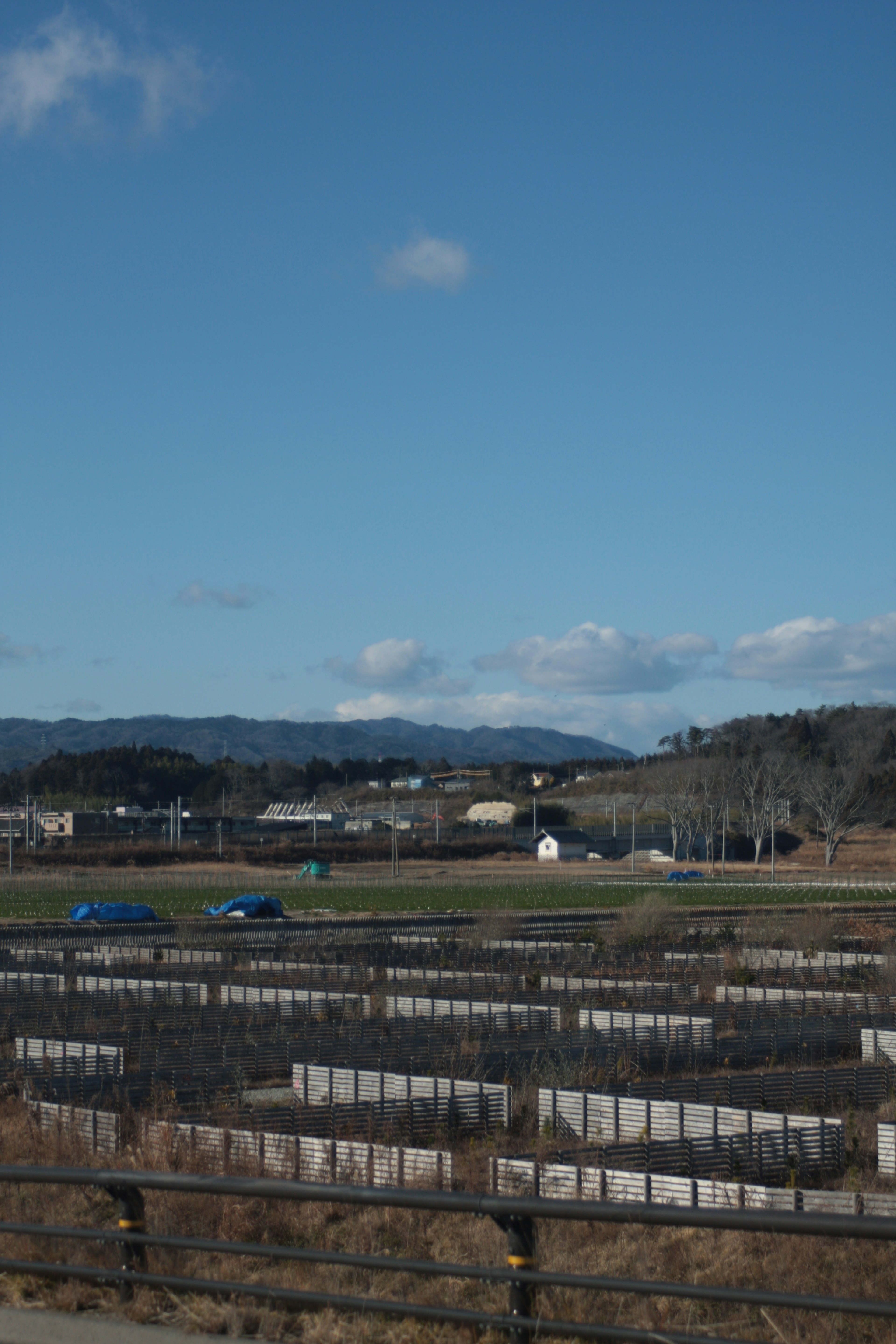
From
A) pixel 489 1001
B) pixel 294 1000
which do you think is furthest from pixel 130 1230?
pixel 294 1000

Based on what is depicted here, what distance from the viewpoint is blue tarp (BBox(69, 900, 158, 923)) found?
6288cm

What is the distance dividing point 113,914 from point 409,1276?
56.9m

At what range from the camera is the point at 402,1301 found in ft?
25.1

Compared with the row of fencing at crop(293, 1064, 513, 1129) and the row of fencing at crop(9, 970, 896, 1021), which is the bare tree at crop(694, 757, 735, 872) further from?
the row of fencing at crop(293, 1064, 513, 1129)

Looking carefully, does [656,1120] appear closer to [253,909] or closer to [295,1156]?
[295,1156]

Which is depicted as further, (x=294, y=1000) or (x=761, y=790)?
(x=761, y=790)

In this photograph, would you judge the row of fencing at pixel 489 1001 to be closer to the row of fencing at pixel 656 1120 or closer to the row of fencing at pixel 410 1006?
the row of fencing at pixel 410 1006

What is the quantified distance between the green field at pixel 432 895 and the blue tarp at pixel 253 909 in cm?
245

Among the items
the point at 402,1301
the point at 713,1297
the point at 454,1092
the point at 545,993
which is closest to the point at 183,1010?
the point at 545,993

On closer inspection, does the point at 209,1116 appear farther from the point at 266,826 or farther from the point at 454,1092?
the point at 266,826

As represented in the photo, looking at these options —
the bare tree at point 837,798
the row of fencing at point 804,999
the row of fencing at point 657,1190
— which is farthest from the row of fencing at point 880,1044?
the bare tree at point 837,798

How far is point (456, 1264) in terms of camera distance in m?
6.98

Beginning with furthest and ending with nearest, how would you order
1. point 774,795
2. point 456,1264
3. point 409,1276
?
point 774,795 → point 409,1276 → point 456,1264

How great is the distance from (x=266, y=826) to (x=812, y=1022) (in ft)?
496
